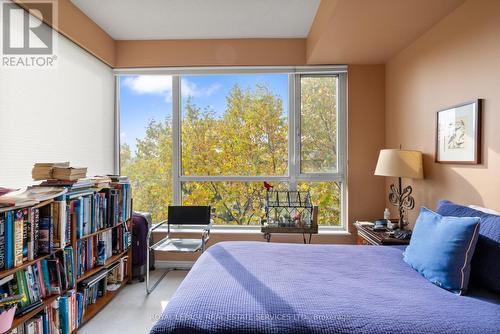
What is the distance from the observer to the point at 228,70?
354cm

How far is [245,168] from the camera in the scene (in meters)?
3.65

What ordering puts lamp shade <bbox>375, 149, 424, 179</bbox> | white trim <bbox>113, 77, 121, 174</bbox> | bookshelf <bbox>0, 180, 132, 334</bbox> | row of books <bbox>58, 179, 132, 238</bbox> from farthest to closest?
white trim <bbox>113, 77, 121, 174</bbox> → lamp shade <bbox>375, 149, 424, 179</bbox> → row of books <bbox>58, 179, 132, 238</bbox> → bookshelf <bbox>0, 180, 132, 334</bbox>

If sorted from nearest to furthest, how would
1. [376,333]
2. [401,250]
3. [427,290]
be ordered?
[376,333] < [427,290] < [401,250]

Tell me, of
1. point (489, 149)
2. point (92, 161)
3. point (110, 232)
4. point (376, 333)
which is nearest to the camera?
point (376, 333)

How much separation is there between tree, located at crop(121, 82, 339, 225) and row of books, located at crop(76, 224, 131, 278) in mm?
799

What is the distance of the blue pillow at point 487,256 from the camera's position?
146 cm

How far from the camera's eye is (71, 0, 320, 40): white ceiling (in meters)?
2.75

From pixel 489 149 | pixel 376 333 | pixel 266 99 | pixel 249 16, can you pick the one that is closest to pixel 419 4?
pixel 489 149

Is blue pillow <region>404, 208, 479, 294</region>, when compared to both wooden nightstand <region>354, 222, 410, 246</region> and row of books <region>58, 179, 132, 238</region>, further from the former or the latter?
row of books <region>58, 179, 132, 238</region>

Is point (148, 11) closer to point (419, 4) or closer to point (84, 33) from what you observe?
point (84, 33)

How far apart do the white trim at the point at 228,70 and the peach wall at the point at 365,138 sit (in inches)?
11.6

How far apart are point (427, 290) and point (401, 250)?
0.69 metres

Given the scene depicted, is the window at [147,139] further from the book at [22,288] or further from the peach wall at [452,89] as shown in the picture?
the peach wall at [452,89]

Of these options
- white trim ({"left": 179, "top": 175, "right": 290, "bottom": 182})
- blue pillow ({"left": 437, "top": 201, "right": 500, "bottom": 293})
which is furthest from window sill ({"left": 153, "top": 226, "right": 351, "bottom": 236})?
blue pillow ({"left": 437, "top": 201, "right": 500, "bottom": 293})
